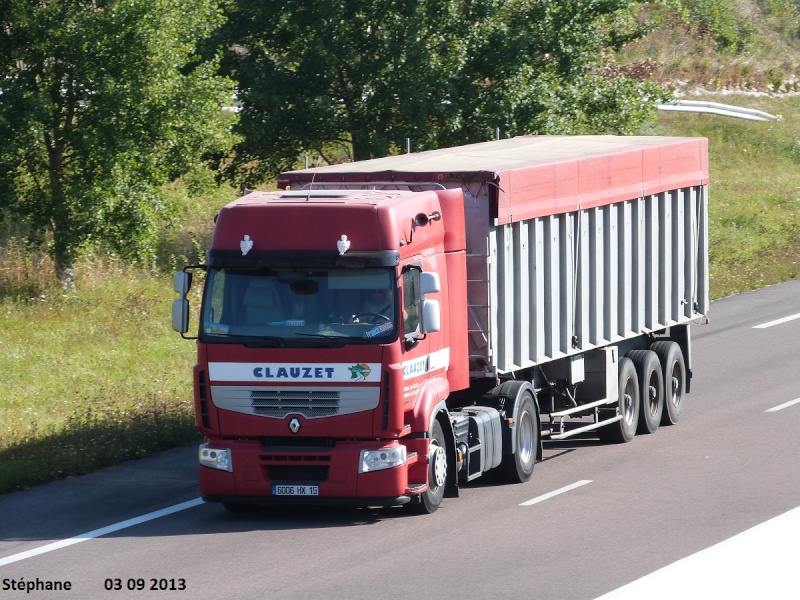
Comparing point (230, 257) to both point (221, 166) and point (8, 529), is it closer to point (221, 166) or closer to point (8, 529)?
point (8, 529)

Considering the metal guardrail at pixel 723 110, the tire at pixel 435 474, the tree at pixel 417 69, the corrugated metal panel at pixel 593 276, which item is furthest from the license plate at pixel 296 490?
the metal guardrail at pixel 723 110

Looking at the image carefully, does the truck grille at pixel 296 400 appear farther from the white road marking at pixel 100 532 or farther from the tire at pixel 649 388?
the tire at pixel 649 388

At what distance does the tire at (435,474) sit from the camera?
39.2 feet

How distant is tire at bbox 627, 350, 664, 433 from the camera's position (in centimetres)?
1653

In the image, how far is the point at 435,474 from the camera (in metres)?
12.1

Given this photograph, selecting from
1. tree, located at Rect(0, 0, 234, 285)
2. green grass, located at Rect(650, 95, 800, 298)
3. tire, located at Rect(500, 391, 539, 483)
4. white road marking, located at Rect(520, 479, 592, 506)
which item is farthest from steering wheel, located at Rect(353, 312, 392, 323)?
green grass, located at Rect(650, 95, 800, 298)

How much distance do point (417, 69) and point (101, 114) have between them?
7022 mm

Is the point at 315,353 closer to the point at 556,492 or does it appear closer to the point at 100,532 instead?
the point at 100,532

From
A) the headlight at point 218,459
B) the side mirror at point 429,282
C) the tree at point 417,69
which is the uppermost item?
the tree at point 417,69

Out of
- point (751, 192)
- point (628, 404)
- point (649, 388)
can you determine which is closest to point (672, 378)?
point (649, 388)

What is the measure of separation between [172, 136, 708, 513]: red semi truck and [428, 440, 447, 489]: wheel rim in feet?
0.08

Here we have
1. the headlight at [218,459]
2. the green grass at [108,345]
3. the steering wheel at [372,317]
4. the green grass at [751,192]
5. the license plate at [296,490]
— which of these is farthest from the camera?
the green grass at [751,192]

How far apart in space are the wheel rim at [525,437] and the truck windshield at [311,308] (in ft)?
9.11

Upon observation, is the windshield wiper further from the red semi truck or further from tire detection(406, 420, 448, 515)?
tire detection(406, 420, 448, 515)
